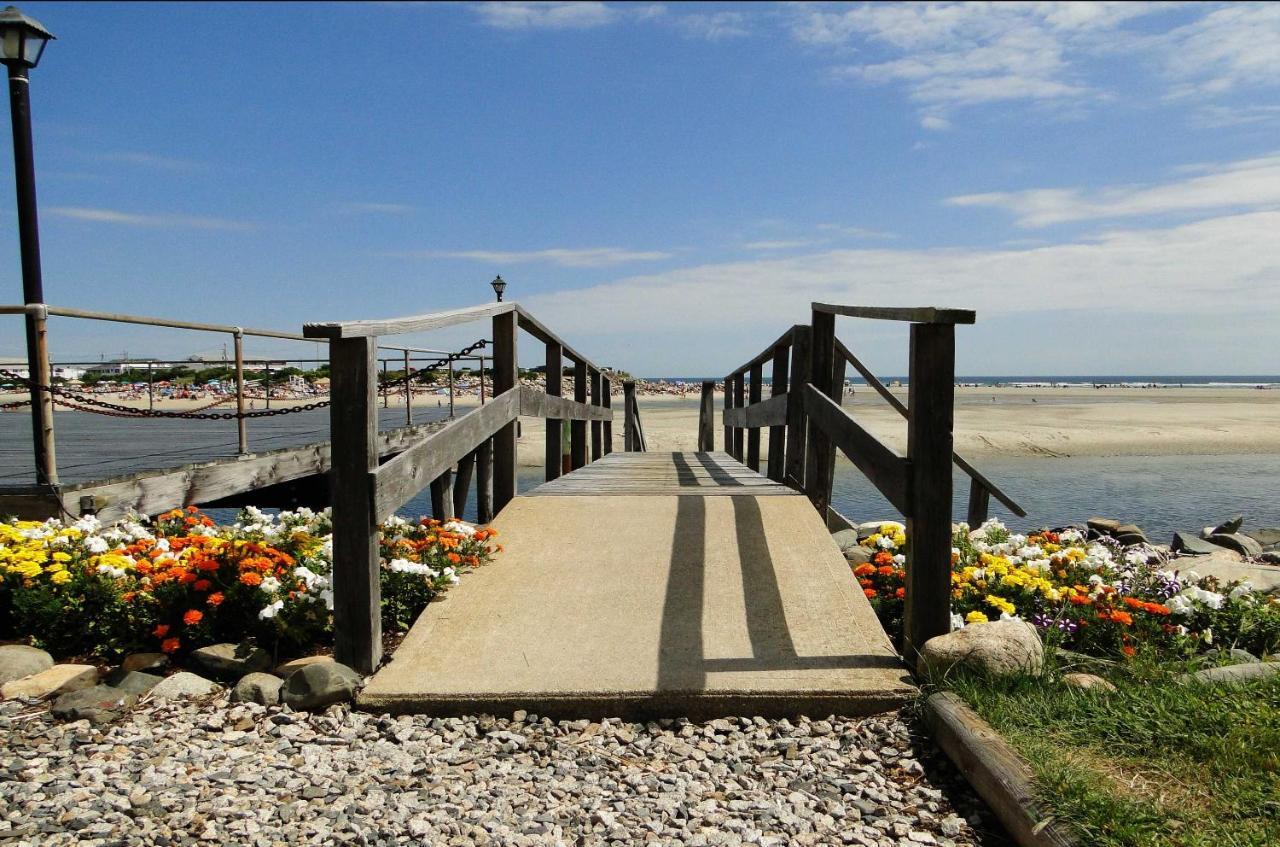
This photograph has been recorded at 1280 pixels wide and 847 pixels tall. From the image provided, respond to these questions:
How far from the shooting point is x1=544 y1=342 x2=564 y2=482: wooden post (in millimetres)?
6953

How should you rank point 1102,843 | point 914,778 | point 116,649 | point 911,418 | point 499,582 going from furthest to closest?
point 499,582
point 116,649
point 911,418
point 914,778
point 1102,843

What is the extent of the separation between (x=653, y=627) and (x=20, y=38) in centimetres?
727

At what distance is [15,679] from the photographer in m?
3.40

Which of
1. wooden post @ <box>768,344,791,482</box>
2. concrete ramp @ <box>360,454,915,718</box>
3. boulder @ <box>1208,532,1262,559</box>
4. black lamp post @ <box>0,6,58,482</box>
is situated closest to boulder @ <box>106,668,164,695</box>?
concrete ramp @ <box>360,454,915,718</box>

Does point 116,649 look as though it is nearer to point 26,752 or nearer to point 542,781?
point 26,752

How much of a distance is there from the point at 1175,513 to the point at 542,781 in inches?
555

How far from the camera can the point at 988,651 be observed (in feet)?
9.82

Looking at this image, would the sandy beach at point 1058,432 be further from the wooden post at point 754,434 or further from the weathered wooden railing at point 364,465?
the weathered wooden railing at point 364,465

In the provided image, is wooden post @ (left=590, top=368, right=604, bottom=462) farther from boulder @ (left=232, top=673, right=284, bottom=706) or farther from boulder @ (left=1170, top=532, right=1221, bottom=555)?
boulder @ (left=232, top=673, right=284, bottom=706)

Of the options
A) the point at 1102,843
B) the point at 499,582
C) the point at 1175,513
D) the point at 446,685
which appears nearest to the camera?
the point at 1102,843

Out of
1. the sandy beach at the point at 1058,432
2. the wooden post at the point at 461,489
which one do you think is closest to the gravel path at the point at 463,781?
the wooden post at the point at 461,489

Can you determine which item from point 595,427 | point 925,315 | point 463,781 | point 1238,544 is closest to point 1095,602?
point 925,315

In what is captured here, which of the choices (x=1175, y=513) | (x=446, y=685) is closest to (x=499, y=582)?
(x=446, y=685)

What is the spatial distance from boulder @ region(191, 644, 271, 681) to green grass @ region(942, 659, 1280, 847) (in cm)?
274
